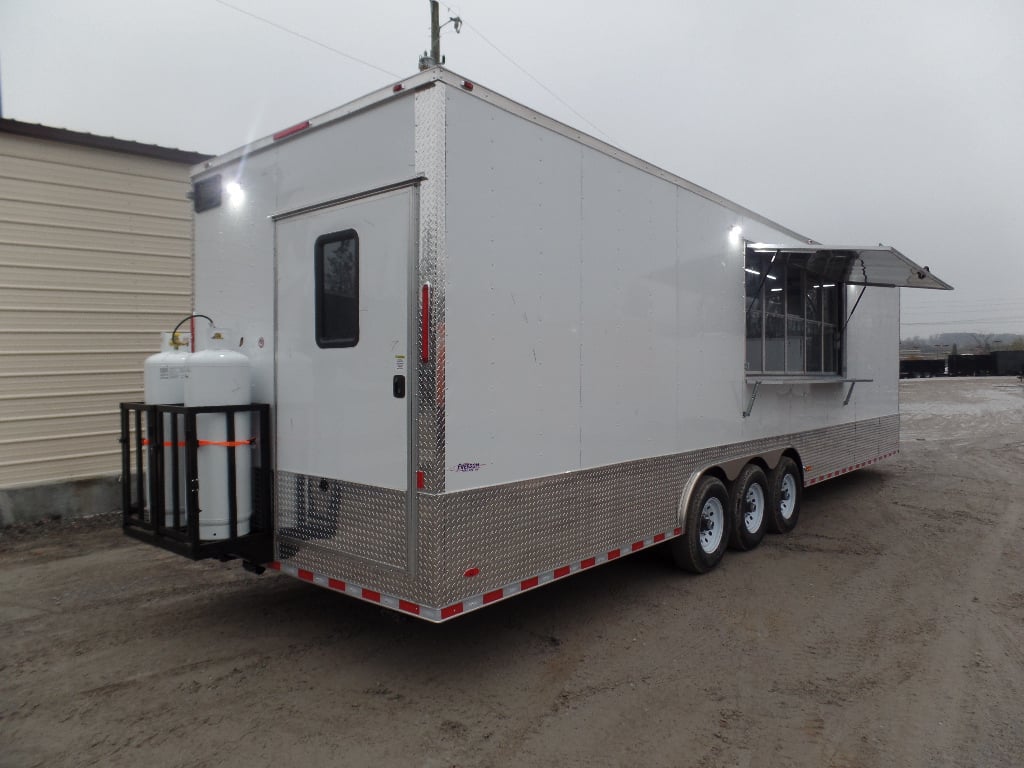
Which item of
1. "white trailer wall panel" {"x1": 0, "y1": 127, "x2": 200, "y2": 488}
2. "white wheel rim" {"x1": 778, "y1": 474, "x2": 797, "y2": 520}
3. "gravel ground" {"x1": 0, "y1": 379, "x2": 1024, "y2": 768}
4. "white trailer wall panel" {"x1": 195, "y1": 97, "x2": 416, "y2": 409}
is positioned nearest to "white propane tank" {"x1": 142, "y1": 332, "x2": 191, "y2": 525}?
"white trailer wall panel" {"x1": 195, "y1": 97, "x2": 416, "y2": 409}

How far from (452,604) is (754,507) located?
158 inches

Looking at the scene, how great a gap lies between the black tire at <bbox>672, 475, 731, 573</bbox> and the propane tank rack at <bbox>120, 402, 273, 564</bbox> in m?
3.10

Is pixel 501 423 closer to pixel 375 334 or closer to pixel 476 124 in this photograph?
pixel 375 334

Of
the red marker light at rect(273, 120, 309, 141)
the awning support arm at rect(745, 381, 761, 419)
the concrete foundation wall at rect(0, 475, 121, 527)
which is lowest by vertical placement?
the concrete foundation wall at rect(0, 475, 121, 527)

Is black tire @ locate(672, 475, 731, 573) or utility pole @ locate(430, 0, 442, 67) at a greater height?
utility pole @ locate(430, 0, 442, 67)

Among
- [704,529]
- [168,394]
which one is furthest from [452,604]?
[704,529]

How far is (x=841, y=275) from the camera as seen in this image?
26.2ft

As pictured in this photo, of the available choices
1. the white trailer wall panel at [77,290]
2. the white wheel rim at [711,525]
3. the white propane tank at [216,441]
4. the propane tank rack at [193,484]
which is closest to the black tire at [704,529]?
the white wheel rim at [711,525]

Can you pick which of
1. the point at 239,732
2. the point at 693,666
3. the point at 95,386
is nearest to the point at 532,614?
the point at 693,666

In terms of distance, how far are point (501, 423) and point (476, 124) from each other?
1585 millimetres

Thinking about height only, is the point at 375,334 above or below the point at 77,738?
above

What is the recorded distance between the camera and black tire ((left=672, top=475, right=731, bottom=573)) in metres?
5.49

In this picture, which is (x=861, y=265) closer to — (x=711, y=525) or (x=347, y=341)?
(x=711, y=525)

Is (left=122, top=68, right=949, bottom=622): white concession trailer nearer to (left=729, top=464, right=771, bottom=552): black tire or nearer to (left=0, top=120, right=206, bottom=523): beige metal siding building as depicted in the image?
(left=729, top=464, right=771, bottom=552): black tire
